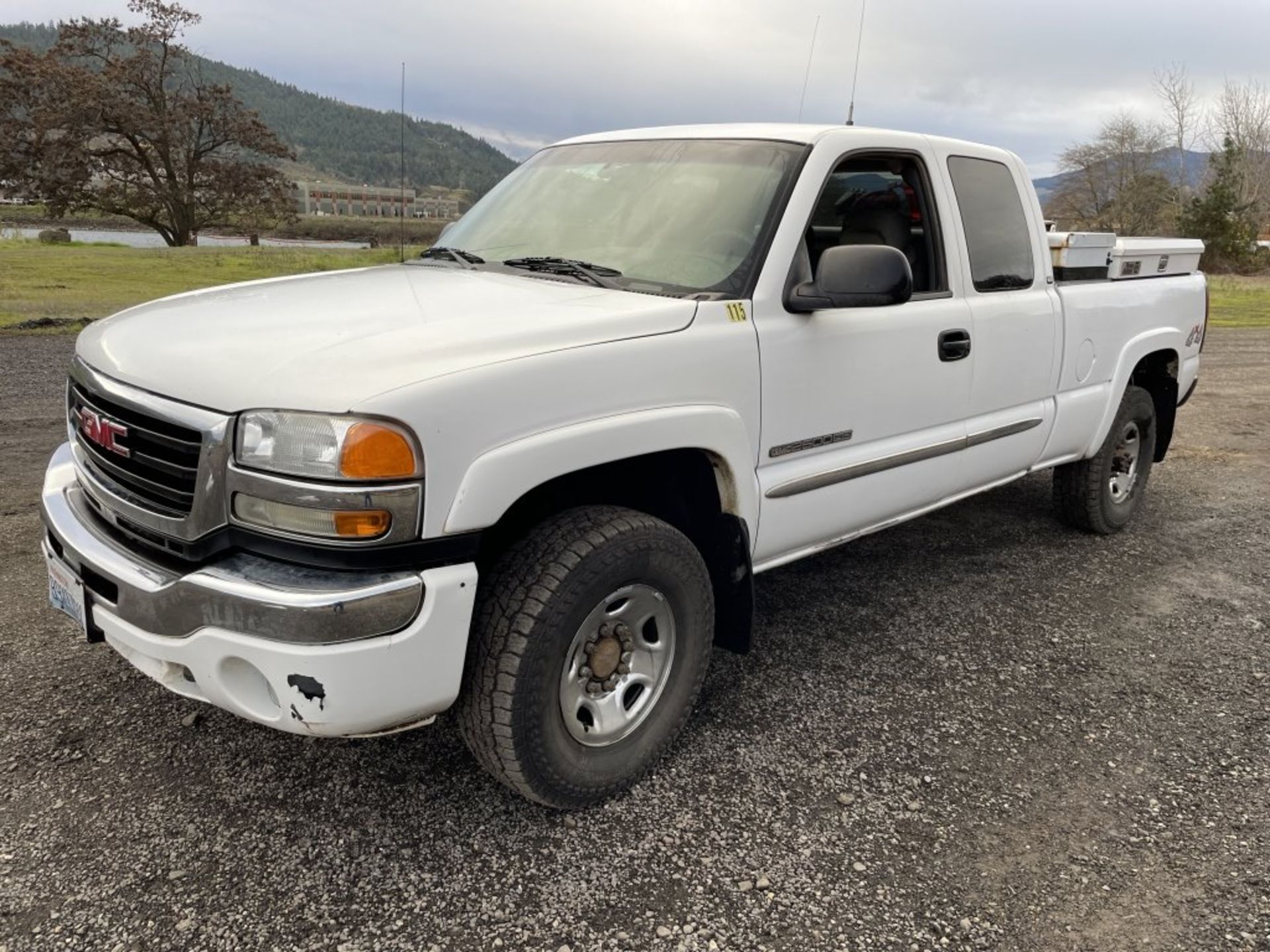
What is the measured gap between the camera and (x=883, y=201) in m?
3.79

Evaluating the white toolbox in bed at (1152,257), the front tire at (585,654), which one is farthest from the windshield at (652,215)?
the white toolbox in bed at (1152,257)

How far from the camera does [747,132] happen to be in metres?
3.46

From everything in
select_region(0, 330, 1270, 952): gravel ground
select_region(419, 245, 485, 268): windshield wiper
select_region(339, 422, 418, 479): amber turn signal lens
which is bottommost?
select_region(0, 330, 1270, 952): gravel ground

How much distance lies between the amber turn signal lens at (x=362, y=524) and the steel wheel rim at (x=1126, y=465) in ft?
14.3

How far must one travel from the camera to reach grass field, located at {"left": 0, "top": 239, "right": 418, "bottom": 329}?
12945mm

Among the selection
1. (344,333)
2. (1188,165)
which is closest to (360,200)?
(344,333)

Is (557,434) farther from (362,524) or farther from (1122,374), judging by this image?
(1122,374)

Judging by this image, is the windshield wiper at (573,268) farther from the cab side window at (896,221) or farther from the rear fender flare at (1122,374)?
the rear fender flare at (1122,374)

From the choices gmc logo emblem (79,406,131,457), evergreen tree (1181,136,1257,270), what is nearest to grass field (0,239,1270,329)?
gmc logo emblem (79,406,131,457)

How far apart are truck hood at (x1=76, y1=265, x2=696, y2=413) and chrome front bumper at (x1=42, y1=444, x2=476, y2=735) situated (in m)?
0.40

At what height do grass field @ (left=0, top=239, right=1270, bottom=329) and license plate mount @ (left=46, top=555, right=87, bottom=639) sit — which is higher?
grass field @ (left=0, top=239, right=1270, bottom=329)

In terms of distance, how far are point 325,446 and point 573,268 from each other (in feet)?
4.26

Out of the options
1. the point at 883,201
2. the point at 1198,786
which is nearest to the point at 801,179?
the point at 883,201

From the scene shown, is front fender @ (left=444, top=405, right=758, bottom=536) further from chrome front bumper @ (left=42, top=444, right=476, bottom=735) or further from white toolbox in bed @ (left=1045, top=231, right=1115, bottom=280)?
white toolbox in bed @ (left=1045, top=231, right=1115, bottom=280)
